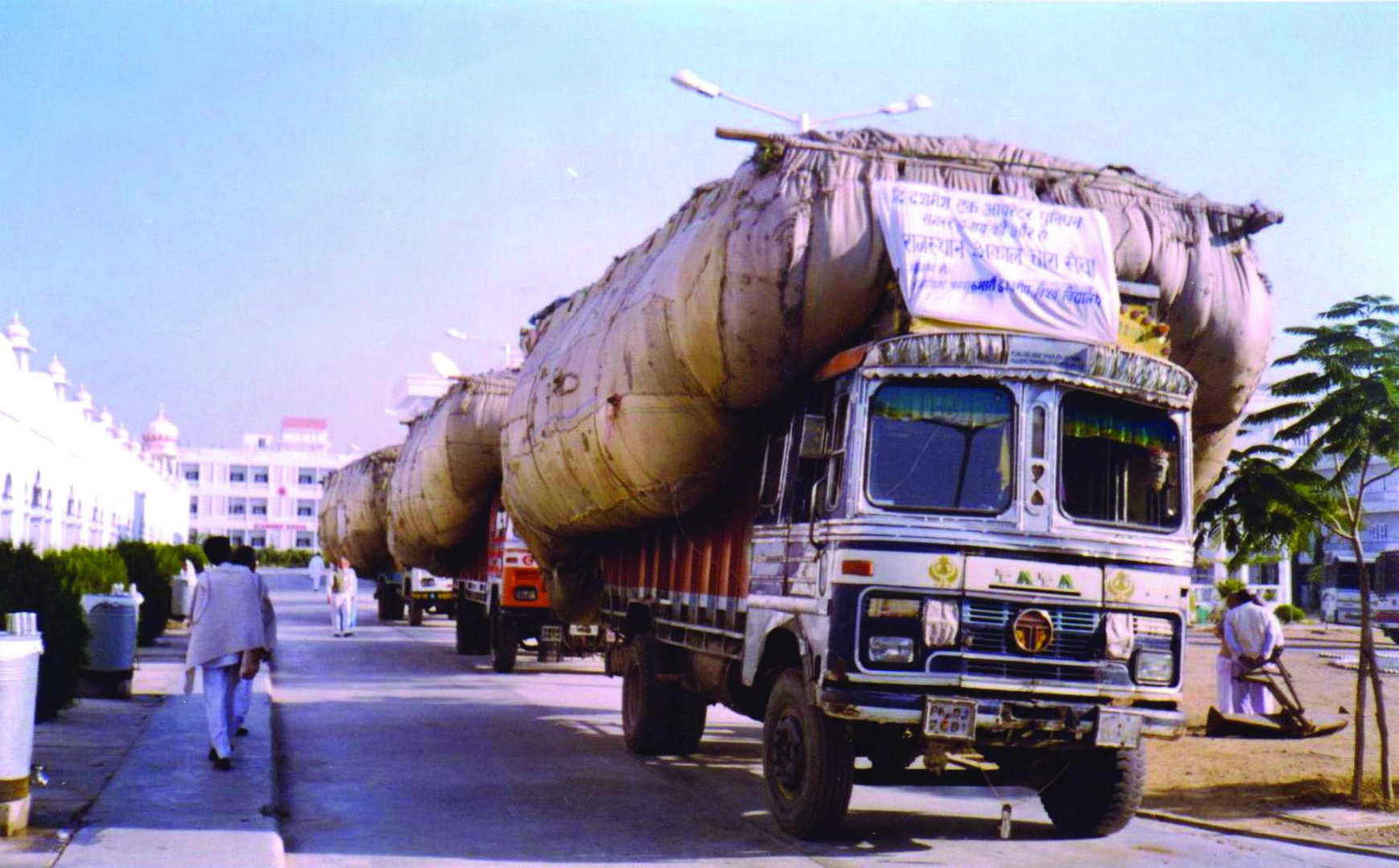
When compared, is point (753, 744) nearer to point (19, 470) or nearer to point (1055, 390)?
point (1055, 390)

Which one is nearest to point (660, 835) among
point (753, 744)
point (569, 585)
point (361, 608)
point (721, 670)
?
point (721, 670)

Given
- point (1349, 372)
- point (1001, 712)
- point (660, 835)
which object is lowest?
point (660, 835)

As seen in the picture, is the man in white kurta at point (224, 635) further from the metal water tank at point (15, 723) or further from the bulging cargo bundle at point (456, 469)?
the bulging cargo bundle at point (456, 469)

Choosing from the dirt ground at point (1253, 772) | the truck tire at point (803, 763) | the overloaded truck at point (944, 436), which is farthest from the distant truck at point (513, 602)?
the truck tire at point (803, 763)

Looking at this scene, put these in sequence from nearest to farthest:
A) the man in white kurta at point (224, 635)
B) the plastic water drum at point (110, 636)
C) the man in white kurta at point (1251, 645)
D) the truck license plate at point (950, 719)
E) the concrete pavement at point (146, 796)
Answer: the concrete pavement at point (146, 796)
the truck license plate at point (950, 719)
the man in white kurta at point (224, 635)
the man in white kurta at point (1251, 645)
the plastic water drum at point (110, 636)

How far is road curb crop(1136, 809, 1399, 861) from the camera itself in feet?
27.8

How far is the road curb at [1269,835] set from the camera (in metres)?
8.46

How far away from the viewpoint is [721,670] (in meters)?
9.97

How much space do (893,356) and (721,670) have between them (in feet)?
10.0

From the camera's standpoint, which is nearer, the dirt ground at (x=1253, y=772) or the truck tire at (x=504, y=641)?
the dirt ground at (x=1253, y=772)

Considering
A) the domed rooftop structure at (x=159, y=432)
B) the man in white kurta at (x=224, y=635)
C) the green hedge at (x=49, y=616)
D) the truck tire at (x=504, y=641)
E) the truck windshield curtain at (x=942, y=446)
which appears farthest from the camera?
the domed rooftop structure at (x=159, y=432)

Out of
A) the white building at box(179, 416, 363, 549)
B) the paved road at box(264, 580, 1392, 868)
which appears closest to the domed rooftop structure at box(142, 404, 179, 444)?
the white building at box(179, 416, 363, 549)

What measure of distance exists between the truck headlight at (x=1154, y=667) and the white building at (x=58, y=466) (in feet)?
39.5

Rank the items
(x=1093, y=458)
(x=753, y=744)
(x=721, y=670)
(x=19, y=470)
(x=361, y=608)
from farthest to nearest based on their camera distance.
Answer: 1. (x=361, y=608)
2. (x=19, y=470)
3. (x=753, y=744)
4. (x=721, y=670)
5. (x=1093, y=458)
